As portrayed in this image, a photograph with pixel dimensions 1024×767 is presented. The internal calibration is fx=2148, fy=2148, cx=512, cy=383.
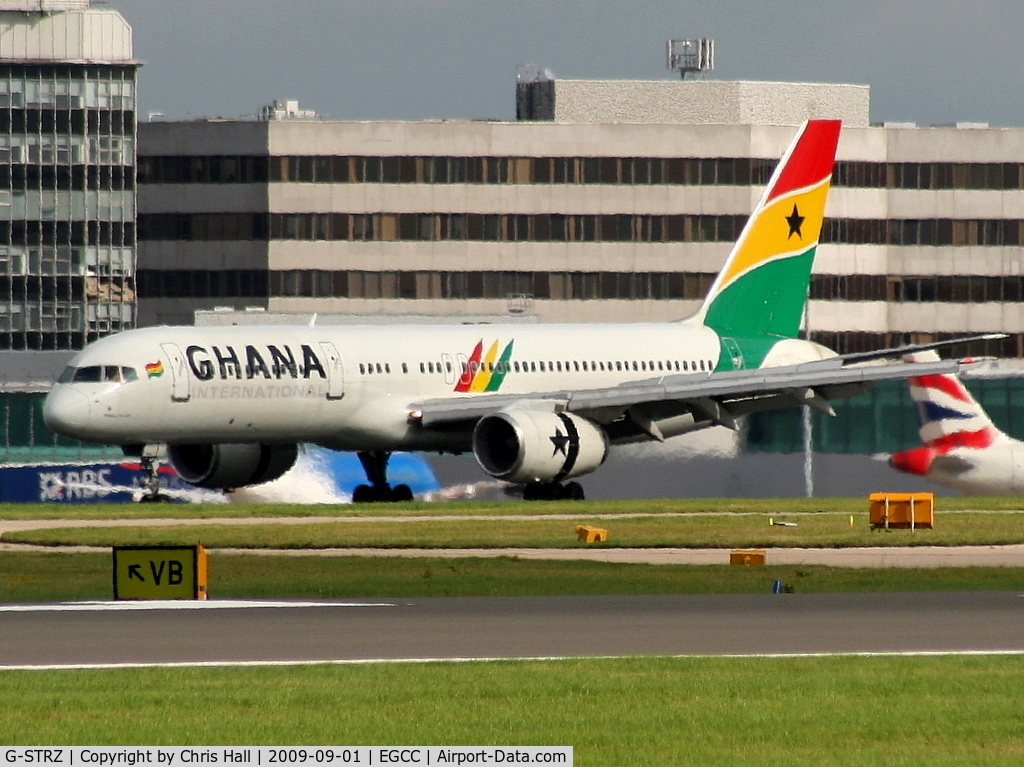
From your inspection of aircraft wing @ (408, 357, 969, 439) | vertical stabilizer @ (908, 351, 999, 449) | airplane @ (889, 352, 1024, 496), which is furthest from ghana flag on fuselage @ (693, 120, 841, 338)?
vertical stabilizer @ (908, 351, 999, 449)

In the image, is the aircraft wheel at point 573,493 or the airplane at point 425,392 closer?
the airplane at point 425,392

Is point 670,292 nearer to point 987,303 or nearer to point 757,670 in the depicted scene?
point 987,303

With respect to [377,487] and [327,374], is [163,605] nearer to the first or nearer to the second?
[327,374]

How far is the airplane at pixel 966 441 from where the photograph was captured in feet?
169

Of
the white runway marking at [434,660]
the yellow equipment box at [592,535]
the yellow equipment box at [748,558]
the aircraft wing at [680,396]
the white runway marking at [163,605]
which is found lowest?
the yellow equipment box at [592,535]

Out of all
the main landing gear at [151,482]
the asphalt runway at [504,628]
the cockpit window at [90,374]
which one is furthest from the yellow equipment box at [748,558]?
the main landing gear at [151,482]

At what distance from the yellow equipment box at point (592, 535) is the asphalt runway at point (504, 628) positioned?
10.6m

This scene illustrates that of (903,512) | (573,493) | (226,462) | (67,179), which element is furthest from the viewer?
(67,179)

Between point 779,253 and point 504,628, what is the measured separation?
38.1m

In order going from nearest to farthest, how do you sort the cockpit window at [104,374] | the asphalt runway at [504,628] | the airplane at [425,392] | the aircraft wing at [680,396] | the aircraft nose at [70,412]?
the asphalt runway at [504,628], the aircraft nose at [70,412], the cockpit window at [104,374], the airplane at [425,392], the aircraft wing at [680,396]

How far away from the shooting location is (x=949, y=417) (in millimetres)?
51656

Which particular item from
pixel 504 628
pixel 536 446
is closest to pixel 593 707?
pixel 504 628

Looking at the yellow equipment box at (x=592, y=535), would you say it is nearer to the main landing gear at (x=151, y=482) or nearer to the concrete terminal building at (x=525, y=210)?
the main landing gear at (x=151, y=482)

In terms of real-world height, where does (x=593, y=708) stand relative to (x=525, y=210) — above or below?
below
